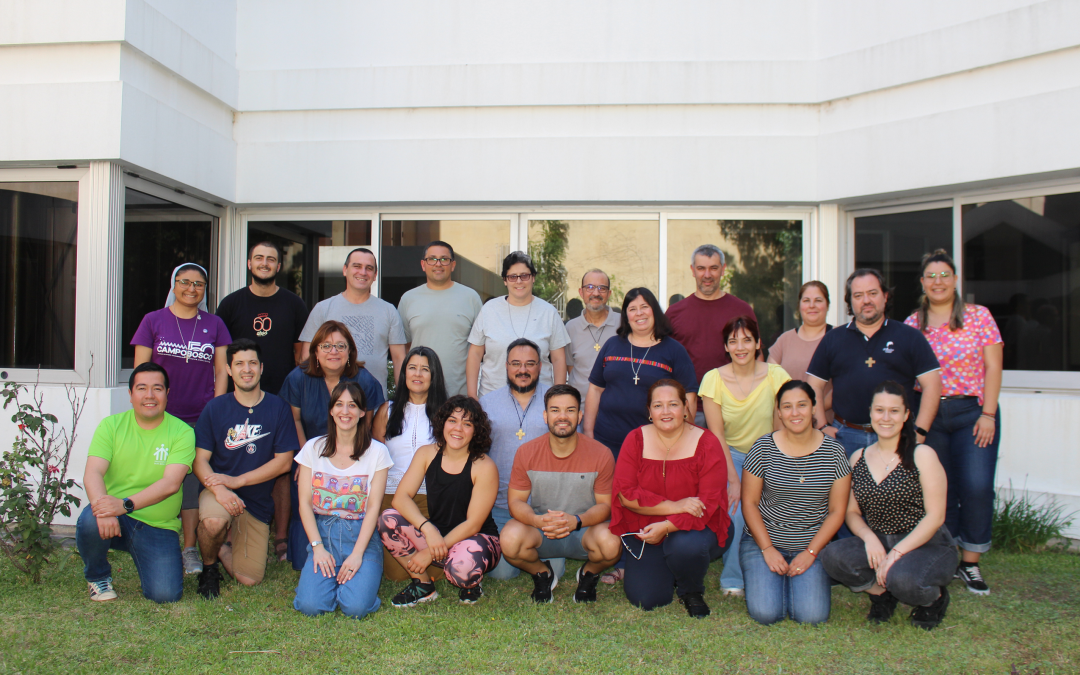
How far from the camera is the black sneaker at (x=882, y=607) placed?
3.73 m

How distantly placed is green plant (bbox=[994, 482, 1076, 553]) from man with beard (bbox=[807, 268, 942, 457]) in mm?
1471

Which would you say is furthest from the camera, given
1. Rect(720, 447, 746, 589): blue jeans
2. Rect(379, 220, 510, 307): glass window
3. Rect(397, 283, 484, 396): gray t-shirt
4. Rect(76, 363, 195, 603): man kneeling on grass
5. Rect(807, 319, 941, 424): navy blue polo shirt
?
Rect(379, 220, 510, 307): glass window

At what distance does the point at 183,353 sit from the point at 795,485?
3759 millimetres

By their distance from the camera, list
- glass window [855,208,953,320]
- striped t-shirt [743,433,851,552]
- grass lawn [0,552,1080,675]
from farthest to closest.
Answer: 1. glass window [855,208,953,320]
2. striped t-shirt [743,433,851,552]
3. grass lawn [0,552,1080,675]

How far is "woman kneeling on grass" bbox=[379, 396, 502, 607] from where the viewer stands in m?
3.93

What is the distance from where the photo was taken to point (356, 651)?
131 inches

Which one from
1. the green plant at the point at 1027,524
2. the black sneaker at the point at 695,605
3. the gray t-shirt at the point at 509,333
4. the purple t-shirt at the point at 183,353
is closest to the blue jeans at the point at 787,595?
the black sneaker at the point at 695,605

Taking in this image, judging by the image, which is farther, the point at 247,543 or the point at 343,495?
the point at 247,543

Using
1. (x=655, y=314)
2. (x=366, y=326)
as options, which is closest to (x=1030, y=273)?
(x=655, y=314)

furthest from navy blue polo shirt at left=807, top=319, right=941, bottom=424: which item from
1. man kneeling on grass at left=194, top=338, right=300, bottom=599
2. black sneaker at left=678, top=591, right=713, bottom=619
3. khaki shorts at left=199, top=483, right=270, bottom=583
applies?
khaki shorts at left=199, top=483, right=270, bottom=583

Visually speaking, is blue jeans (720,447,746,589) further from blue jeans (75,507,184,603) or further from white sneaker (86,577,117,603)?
white sneaker (86,577,117,603)

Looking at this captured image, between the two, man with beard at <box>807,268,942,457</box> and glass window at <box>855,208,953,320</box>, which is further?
glass window at <box>855,208,953,320</box>

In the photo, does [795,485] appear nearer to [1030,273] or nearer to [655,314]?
[655,314]

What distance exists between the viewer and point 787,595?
3801mm
